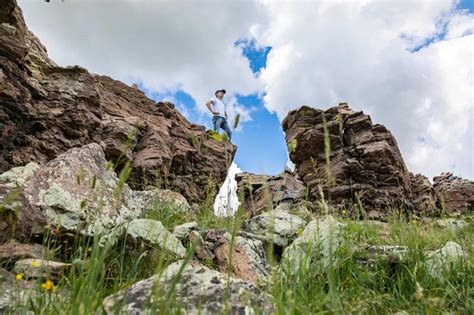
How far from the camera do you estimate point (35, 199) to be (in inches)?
202

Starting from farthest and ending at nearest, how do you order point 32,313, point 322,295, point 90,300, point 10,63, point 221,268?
point 10,63
point 221,268
point 322,295
point 32,313
point 90,300

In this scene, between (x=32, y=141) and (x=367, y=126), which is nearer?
(x=32, y=141)

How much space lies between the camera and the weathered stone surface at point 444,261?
4023mm

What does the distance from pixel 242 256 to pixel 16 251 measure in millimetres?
2370

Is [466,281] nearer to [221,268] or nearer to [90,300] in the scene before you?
[221,268]

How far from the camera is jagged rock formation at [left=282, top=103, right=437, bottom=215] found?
812 inches

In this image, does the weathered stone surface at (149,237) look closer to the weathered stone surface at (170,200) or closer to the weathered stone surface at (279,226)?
the weathered stone surface at (279,226)

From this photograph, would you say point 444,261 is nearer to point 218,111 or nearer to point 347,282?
point 347,282

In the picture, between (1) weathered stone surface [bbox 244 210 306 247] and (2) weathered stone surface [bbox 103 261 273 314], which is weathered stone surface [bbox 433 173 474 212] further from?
(2) weathered stone surface [bbox 103 261 273 314]

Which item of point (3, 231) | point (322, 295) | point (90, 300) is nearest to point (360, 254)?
point (322, 295)

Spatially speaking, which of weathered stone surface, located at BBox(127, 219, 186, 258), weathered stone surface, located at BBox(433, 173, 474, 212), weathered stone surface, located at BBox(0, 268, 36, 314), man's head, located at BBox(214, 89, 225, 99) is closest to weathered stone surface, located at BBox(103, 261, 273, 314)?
weathered stone surface, located at BBox(0, 268, 36, 314)

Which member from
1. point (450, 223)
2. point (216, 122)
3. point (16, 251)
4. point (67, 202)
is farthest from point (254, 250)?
point (216, 122)

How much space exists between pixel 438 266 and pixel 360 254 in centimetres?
83

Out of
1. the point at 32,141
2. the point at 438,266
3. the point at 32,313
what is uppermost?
the point at 32,141
